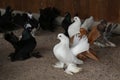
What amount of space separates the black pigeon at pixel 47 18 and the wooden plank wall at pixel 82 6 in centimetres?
8

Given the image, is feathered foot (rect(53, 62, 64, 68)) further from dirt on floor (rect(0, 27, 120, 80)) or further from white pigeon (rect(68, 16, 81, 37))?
white pigeon (rect(68, 16, 81, 37))

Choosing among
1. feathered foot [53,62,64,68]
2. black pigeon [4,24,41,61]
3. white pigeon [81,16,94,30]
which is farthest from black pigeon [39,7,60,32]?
feathered foot [53,62,64,68]

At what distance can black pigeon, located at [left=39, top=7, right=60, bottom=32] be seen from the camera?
1839 millimetres

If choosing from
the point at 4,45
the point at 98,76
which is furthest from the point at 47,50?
the point at 98,76

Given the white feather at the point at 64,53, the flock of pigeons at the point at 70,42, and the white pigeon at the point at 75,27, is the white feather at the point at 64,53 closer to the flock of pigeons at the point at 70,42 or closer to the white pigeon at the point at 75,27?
the flock of pigeons at the point at 70,42

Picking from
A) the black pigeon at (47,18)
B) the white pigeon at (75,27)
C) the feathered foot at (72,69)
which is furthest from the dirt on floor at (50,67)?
the black pigeon at (47,18)

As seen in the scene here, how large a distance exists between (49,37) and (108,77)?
580mm

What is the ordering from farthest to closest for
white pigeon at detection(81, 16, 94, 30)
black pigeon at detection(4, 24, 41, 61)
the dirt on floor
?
white pigeon at detection(81, 16, 94, 30) < black pigeon at detection(4, 24, 41, 61) < the dirt on floor

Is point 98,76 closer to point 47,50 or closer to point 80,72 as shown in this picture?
point 80,72

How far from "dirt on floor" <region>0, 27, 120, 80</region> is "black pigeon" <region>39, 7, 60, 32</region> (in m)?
0.27

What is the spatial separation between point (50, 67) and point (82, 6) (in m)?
0.67

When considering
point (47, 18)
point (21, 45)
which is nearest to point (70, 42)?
point (21, 45)

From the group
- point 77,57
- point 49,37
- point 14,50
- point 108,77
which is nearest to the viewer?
Answer: point 108,77

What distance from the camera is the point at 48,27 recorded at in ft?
6.05
